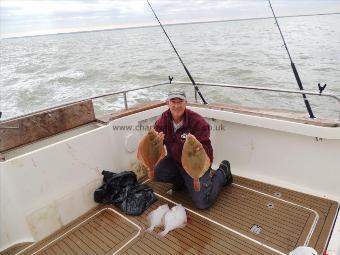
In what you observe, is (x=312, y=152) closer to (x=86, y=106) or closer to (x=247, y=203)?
(x=247, y=203)

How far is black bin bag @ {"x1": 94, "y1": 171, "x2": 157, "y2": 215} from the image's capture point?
142 inches

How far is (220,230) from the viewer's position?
318cm

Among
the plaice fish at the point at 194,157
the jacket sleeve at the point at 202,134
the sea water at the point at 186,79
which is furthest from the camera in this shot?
the sea water at the point at 186,79

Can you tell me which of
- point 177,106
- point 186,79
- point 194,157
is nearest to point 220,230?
point 194,157

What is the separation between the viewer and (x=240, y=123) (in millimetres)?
4066

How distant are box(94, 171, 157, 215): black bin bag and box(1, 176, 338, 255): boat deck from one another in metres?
0.09

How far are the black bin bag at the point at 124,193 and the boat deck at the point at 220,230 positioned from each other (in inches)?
3.6

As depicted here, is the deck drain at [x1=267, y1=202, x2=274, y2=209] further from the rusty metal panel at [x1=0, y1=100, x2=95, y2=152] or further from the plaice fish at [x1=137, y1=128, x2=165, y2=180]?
the rusty metal panel at [x1=0, y1=100, x2=95, y2=152]

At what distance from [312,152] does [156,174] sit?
195 cm

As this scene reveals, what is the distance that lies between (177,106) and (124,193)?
1298mm

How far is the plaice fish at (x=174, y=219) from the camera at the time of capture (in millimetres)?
3230

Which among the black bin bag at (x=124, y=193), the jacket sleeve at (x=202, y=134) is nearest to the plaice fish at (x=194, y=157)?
the jacket sleeve at (x=202, y=134)

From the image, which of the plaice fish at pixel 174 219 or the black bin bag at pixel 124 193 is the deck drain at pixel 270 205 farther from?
the black bin bag at pixel 124 193

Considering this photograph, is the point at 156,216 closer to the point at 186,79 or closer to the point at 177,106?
the point at 177,106
